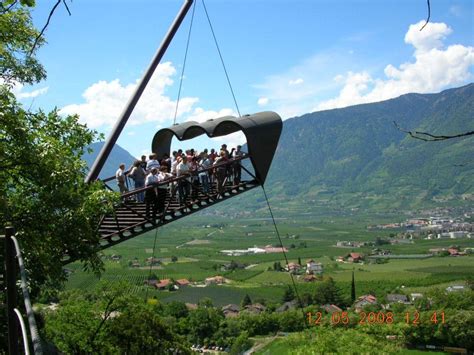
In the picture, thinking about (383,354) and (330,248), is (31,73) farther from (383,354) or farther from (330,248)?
(330,248)

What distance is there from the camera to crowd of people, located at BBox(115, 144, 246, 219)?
36.2 ft

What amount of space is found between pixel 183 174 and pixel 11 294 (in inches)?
349

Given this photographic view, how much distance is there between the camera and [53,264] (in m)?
7.91

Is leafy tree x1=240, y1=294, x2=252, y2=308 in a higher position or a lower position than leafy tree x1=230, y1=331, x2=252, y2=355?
lower

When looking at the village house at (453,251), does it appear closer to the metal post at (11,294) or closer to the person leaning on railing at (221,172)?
the person leaning on railing at (221,172)

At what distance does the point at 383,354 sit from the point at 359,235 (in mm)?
158199

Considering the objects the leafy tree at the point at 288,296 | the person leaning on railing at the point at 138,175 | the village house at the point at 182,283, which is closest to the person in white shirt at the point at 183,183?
the person leaning on railing at the point at 138,175

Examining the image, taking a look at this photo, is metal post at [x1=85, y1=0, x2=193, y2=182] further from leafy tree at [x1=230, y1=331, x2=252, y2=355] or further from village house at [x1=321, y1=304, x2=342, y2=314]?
village house at [x1=321, y1=304, x2=342, y2=314]

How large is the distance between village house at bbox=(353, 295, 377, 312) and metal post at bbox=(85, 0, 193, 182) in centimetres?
7356

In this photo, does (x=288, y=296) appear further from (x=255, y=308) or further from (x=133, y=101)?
(x=133, y=101)

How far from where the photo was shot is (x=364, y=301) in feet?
277

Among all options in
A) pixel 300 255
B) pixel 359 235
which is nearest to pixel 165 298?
pixel 300 255

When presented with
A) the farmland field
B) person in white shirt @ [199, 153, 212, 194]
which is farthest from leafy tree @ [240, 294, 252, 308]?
person in white shirt @ [199, 153, 212, 194]

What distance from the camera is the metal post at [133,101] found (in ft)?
35.8
